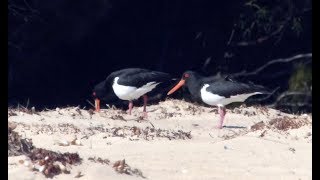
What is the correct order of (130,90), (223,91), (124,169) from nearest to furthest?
(124,169)
(223,91)
(130,90)

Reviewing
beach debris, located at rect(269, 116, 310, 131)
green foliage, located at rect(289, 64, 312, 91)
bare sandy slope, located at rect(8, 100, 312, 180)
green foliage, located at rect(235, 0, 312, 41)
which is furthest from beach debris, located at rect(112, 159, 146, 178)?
green foliage, located at rect(235, 0, 312, 41)

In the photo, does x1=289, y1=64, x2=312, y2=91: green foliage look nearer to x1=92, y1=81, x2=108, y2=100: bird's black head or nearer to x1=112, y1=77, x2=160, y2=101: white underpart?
x1=112, y1=77, x2=160, y2=101: white underpart

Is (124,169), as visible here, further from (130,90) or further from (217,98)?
(130,90)

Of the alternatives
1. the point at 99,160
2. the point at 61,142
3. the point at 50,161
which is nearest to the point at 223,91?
the point at 61,142

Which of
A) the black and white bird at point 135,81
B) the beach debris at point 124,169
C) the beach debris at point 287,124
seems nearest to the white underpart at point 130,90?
the black and white bird at point 135,81

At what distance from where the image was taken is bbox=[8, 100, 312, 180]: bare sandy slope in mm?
6945

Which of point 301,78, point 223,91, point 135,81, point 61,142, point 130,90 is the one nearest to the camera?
point 61,142

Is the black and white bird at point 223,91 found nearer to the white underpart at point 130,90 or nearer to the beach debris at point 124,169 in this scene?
the white underpart at point 130,90

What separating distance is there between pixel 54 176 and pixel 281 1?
10017 millimetres

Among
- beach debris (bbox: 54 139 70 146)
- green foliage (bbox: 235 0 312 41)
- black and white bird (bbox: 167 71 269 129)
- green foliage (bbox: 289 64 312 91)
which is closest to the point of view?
beach debris (bbox: 54 139 70 146)

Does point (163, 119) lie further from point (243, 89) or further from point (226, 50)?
→ point (226, 50)

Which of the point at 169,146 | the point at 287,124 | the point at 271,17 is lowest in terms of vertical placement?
the point at 169,146

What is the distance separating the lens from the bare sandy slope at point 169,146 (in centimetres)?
695

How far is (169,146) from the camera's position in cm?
823
